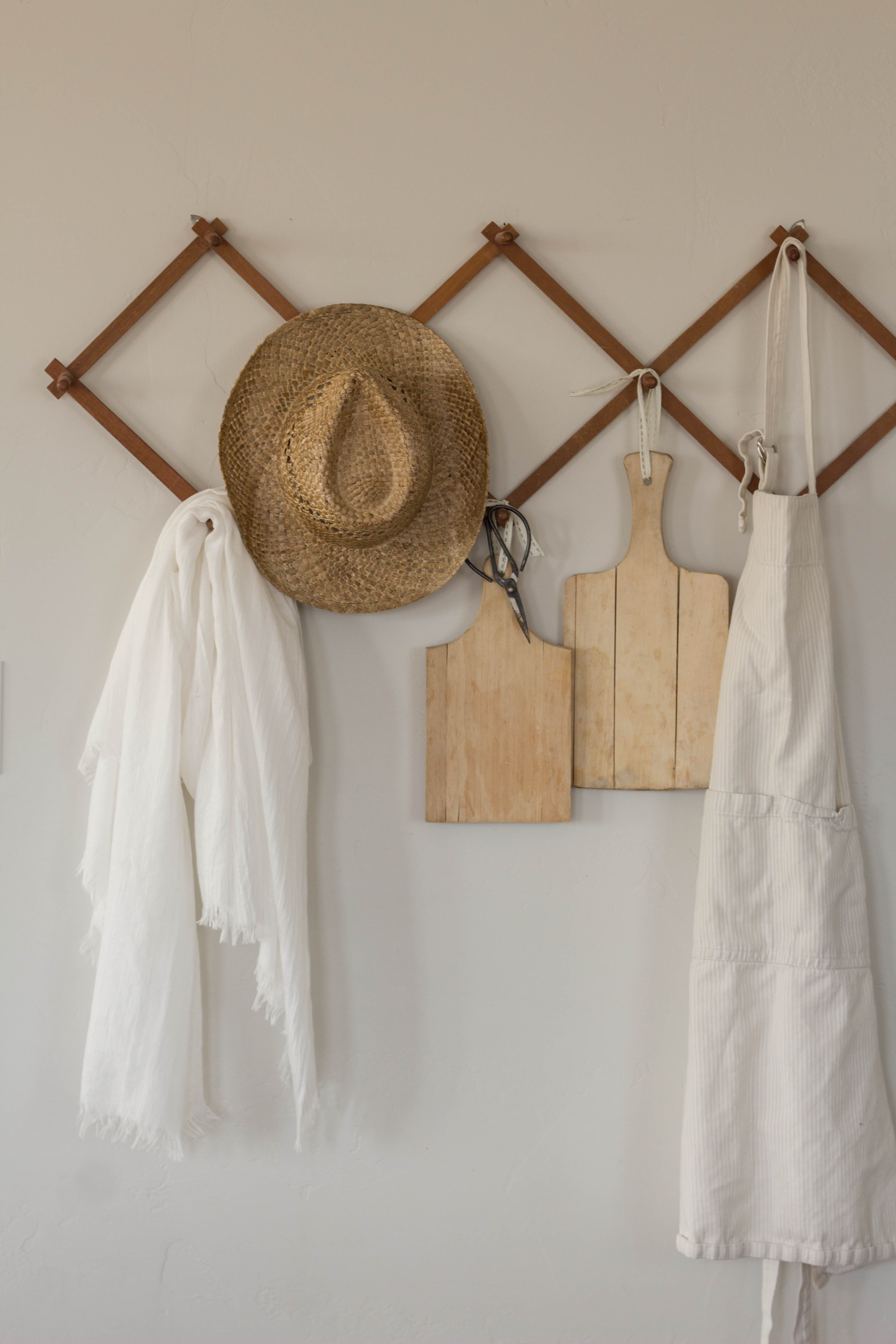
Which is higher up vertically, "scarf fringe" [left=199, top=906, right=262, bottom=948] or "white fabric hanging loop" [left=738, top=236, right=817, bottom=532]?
"white fabric hanging loop" [left=738, top=236, right=817, bottom=532]

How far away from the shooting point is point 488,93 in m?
1.08

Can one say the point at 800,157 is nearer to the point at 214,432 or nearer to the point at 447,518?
the point at 447,518

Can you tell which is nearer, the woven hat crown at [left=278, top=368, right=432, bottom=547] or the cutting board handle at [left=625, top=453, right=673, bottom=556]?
the woven hat crown at [left=278, top=368, right=432, bottom=547]

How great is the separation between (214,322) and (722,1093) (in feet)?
3.99

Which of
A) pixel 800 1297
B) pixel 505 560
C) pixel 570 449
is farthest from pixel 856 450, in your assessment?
pixel 800 1297

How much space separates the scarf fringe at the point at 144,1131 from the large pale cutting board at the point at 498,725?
19.9 inches

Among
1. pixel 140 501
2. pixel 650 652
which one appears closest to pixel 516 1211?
pixel 650 652

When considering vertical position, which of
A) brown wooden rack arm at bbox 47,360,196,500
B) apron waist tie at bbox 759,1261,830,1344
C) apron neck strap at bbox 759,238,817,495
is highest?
apron neck strap at bbox 759,238,817,495

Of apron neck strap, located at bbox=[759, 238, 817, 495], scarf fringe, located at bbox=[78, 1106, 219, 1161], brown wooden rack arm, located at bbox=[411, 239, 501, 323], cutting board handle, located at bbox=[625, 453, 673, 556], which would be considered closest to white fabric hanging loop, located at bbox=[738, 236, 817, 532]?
apron neck strap, located at bbox=[759, 238, 817, 495]

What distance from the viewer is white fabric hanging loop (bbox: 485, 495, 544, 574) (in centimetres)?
107

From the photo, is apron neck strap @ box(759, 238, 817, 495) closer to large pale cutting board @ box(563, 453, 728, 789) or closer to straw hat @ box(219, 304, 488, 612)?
large pale cutting board @ box(563, 453, 728, 789)

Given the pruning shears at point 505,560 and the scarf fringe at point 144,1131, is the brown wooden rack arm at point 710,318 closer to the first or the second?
the pruning shears at point 505,560

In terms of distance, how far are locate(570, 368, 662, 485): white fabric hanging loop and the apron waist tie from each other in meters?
1.07

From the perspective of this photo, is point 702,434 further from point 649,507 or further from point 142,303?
point 142,303
